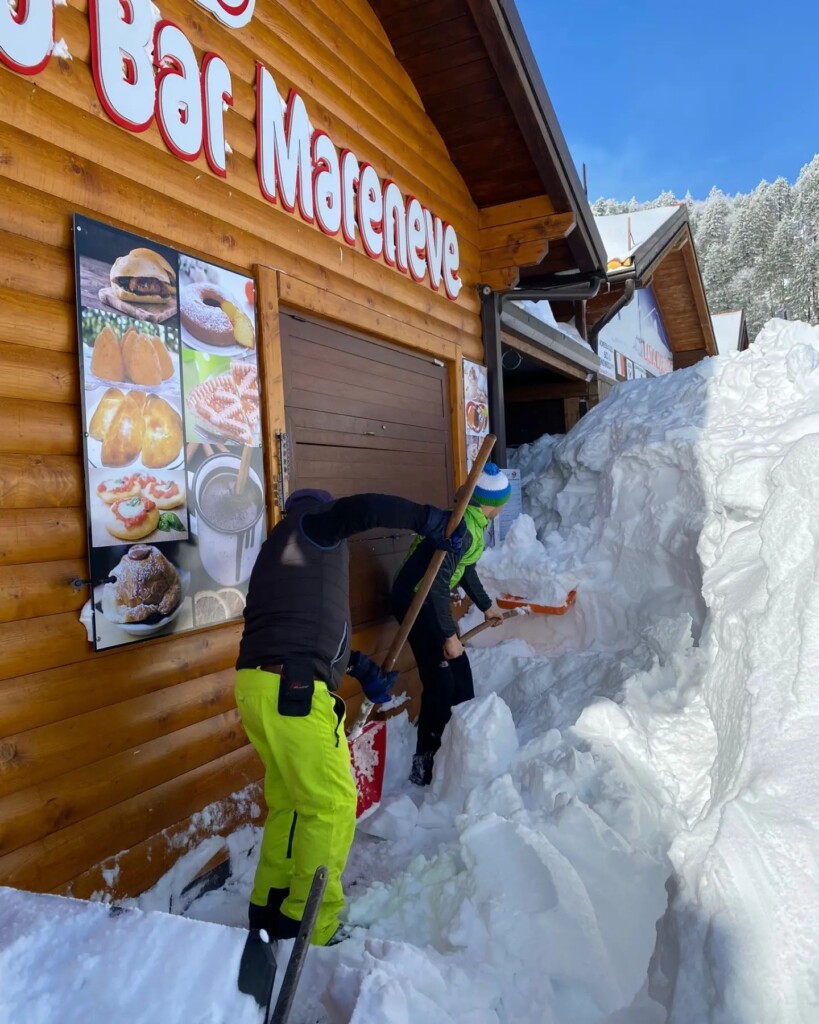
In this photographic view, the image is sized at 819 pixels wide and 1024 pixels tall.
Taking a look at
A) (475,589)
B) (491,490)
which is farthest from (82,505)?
(475,589)

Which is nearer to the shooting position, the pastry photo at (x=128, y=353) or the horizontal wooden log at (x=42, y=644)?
the horizontal wooden log at (x=42, y=644)

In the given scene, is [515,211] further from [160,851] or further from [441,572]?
[160,851]

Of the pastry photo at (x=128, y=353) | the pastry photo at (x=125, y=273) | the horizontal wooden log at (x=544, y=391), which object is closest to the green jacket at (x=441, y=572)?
the pastry photo at (x=128, y=353)

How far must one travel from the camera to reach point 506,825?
262 centimetres

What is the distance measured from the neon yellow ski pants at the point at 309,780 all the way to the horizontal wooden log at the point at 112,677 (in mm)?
451

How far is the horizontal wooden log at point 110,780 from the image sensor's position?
2.20 metres

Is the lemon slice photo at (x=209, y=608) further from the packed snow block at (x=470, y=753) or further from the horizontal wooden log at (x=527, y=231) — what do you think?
the horizontal wooden log at (x=527, y=231)

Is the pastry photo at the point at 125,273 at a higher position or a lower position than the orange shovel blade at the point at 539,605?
higher

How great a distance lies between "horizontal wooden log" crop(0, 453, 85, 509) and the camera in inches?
87.5

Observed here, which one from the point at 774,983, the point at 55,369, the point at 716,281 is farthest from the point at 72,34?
the point at 716,281

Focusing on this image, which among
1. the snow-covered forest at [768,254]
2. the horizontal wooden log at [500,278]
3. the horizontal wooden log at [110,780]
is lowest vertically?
the horizontal wooden log at [110,780]

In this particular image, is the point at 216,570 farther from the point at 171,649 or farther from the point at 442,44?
the point at 442,44

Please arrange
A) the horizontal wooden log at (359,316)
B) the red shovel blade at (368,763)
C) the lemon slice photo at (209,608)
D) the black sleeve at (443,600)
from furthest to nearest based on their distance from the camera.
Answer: the black sleeve at (443,600), the horizontal wooden log at (359,316), the red shovel blade at (368,763), the lemon slice photo at (209,608)

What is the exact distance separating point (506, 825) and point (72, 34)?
10.9ft
